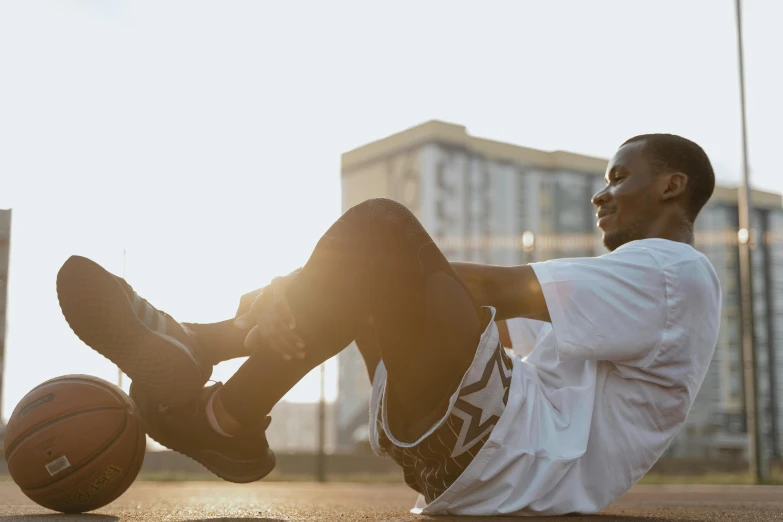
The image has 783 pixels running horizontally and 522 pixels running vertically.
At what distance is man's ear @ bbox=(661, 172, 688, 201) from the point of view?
2.90 metres

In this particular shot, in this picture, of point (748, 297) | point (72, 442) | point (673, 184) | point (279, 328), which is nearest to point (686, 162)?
point (673, 184)

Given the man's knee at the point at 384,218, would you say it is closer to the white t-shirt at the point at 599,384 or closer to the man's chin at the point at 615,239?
the white t-shirt at the point at 599,384

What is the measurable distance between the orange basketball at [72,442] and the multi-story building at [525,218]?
4022 cm

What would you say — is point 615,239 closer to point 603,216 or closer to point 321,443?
point 603,216

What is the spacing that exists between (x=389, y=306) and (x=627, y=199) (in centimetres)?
94

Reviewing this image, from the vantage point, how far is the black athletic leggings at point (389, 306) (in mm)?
2406

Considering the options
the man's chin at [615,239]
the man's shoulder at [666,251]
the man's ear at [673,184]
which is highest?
the man's ear at [673,184]

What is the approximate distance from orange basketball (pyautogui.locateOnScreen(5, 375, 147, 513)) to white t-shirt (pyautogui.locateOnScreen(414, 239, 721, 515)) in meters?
1.01

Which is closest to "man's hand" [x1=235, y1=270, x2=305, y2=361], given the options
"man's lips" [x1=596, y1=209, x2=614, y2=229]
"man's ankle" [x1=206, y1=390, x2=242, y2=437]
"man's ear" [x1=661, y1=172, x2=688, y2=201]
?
"man's ankle" [x1=206, y1=390, x2=242, y2=437]

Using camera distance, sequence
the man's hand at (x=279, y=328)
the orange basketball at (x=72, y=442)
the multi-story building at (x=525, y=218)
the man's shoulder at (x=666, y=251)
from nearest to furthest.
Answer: the man's hand at (x=279, y=328) < the man's shoulder at (x=666, y=251) < the orange basketball at (x=72, y=442) < the multi-story building at (x=525, y=218)

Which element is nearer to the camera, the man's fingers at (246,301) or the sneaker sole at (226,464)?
the sneaker sole at (226,464)

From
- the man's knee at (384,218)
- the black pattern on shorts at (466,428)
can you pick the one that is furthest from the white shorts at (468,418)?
the man's knee at (384,218)

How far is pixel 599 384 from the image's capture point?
2.61 meters

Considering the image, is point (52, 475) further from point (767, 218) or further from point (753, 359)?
point (767, 218)
